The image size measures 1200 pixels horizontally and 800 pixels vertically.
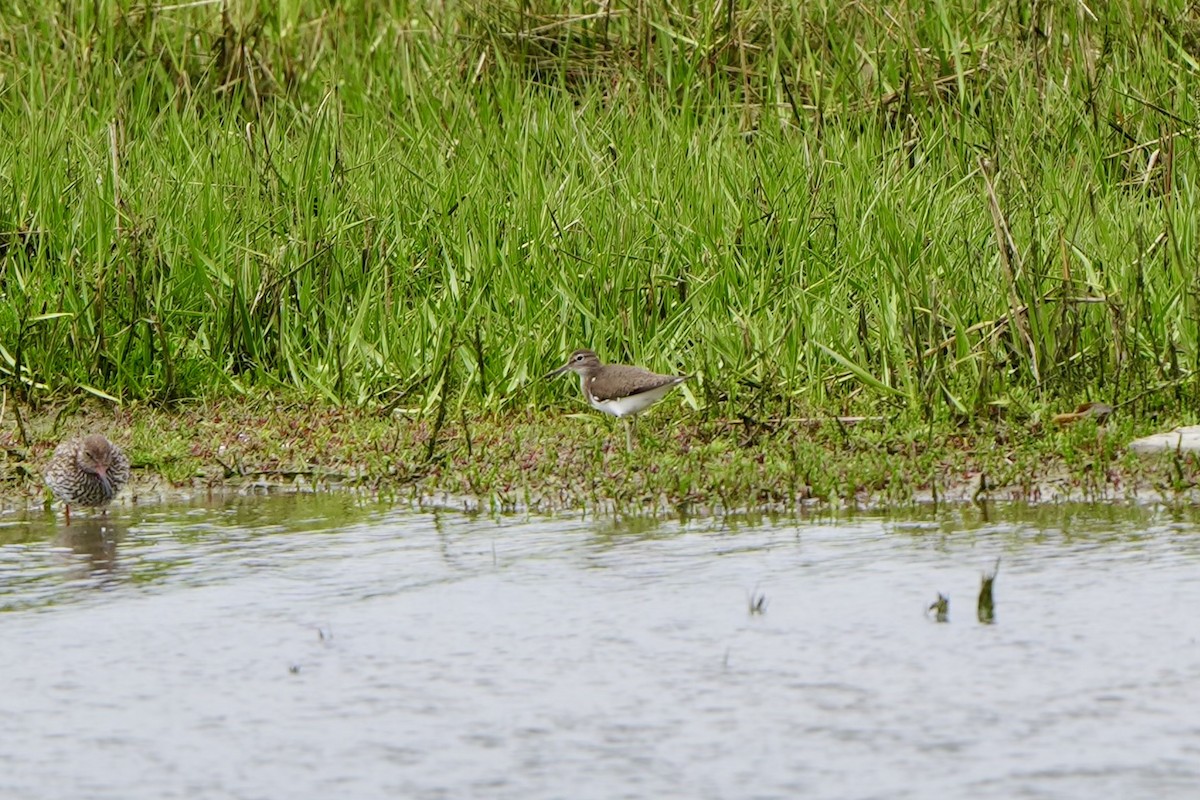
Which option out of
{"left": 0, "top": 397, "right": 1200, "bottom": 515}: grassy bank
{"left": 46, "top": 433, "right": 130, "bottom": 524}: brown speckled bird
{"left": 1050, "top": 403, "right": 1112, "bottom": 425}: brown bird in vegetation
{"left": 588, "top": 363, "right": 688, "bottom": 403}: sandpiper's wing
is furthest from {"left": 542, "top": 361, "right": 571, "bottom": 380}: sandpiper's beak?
{"left": 1050, "top": 403, "right": 1112, "bottom": 425}: brown bird in vegetation

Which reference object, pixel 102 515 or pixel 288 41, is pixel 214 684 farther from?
pixel 288 41

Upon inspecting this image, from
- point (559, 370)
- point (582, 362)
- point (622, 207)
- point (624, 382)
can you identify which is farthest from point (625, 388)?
point (622, 207)

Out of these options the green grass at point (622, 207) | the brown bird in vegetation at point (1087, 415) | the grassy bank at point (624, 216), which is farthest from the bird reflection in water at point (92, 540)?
the brown bird in vegetation at point (1087, 415)

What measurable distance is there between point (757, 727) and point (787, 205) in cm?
466

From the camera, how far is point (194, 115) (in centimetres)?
1038

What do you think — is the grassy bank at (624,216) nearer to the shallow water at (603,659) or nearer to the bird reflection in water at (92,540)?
the shallow water at (603,659)

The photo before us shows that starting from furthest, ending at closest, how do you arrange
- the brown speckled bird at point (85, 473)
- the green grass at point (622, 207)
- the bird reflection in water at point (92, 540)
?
the green grass at point (622, 207) → the brown speckled bird at point (85, 473) → the bird reflection in water at point (92, 540)

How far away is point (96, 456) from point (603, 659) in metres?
2.78

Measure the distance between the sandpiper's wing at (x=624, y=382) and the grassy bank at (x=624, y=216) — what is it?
359mm

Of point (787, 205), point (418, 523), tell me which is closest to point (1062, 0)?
point (787, 205)

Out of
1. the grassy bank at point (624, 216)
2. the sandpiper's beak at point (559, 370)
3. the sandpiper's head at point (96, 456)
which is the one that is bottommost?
the sandpiper's head at point (96, 456)

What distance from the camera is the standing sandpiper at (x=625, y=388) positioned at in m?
7.32

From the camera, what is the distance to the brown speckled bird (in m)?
7.12

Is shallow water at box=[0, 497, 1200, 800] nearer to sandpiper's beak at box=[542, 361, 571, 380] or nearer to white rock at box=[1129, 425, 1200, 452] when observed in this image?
white rock at box=[1129, 425, 1200, 452]
